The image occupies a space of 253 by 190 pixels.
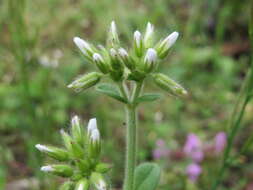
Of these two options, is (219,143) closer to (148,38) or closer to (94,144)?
(148,38)

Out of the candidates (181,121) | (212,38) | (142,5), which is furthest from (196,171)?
(142,5)

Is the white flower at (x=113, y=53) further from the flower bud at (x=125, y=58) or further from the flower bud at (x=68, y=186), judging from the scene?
the flower bud at (x=68, y=186)

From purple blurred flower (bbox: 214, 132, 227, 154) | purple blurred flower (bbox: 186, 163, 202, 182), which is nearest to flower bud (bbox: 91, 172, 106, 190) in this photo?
purple blurred flower (bbox: 186, 163, 202, 182)

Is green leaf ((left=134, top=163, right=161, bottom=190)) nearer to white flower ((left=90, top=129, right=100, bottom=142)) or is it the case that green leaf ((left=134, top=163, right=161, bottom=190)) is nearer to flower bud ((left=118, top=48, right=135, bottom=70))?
white flower ((left=90, top=129, right=100, bottom=142))

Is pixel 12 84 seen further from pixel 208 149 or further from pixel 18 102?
pixel 208 149

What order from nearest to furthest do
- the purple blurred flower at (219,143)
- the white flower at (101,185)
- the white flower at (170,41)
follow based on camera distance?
the white flower at (101,185) < the white flower at (170,41) < the purple blurred flower at (219,143)

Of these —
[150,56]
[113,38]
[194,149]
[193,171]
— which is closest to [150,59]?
[150,56]

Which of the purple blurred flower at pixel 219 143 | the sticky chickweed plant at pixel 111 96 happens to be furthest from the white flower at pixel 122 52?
the purple blurred flower at pixel 219 143
